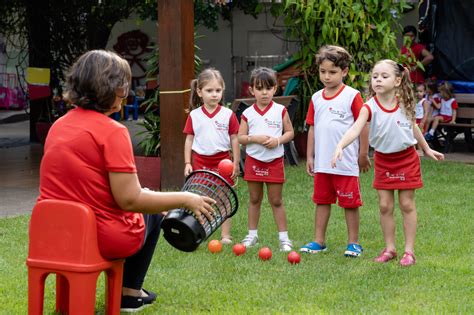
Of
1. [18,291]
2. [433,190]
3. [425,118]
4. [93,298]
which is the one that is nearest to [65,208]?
[93,298]

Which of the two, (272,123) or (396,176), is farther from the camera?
(272,123)

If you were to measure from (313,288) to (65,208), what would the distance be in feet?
5.93

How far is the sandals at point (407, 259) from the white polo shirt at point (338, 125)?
0.71 metres

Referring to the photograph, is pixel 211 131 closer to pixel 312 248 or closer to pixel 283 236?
pixel 283 236

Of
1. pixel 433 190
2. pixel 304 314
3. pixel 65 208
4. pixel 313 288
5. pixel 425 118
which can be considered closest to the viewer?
pixel 65 208

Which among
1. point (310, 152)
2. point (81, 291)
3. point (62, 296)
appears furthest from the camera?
point (310, 152)

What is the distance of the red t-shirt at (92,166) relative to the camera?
4168 mm

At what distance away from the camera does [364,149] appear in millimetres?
6160

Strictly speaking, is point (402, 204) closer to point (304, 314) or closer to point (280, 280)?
point (280, 280)

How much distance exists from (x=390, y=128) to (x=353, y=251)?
3.12ft

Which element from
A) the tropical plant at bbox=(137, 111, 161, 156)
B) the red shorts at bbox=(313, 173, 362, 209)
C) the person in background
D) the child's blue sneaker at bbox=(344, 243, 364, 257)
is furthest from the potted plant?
the person in background

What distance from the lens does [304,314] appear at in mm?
4730

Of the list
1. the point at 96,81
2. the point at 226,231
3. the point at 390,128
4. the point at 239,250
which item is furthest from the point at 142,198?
the point at 226,231

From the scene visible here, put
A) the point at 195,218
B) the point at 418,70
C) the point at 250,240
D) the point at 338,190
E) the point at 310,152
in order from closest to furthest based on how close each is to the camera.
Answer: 1. the point at 195,218
2. the point at 338,190
3. the point at 310,152
4. the point at 250,240
5. the point at 418,70
